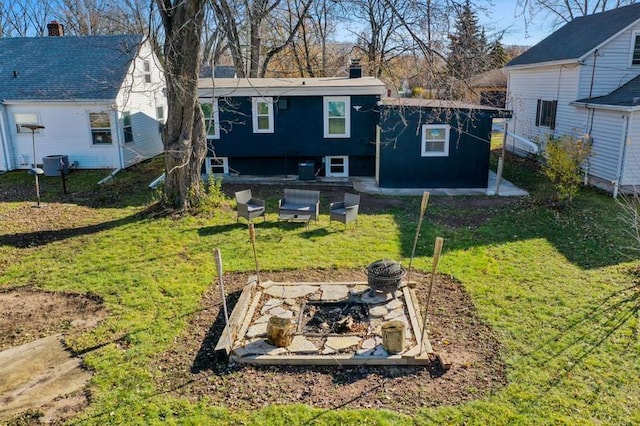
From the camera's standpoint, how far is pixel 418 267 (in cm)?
940

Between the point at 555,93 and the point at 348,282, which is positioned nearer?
the point at 348,282

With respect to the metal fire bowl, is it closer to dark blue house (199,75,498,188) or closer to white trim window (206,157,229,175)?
dark blue house (199,75,498,188)

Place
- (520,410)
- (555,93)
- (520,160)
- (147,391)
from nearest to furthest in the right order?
(520,410)
(147,391)
(555,93)
(520,160)

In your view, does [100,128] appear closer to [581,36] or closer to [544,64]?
[544,64]

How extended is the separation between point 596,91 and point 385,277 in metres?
14.1

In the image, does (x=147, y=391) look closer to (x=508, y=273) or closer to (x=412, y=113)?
(x=508, y=273)

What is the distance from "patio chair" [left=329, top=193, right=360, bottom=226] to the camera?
11.7 m

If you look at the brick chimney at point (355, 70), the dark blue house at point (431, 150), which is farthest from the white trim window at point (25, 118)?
the dark blue house at point (431, 150)

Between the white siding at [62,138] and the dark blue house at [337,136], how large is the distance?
4771mm

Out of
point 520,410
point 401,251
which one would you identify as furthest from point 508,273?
point 520,410

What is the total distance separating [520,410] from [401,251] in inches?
205

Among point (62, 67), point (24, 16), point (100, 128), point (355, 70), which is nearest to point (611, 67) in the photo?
point (355, 70)

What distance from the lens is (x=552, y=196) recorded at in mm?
13648

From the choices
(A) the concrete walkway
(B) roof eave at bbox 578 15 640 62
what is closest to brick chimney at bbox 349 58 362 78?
(A) the concrete walkway
